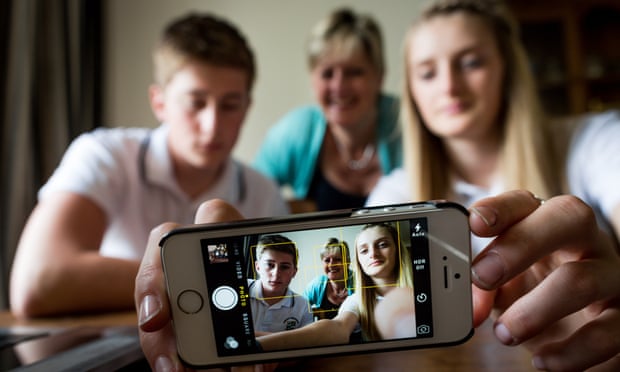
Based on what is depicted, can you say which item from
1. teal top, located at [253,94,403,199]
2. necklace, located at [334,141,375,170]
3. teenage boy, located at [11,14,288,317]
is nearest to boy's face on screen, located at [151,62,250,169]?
teenage boy, located at [11,14,288,317]

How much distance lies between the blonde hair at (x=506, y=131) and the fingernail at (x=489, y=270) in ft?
1.82

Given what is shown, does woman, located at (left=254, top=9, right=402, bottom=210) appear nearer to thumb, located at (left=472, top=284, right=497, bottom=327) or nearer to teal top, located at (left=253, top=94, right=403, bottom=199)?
teal top, located at (left=253, top=94, right=403, bottom=199)

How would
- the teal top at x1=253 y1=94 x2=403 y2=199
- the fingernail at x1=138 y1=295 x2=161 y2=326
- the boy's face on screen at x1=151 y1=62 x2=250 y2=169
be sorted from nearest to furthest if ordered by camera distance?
the fingernail at x1=138 y1=295 x2=161 y2=326, the boy's face on screen at x1=151 y1=62 x2=250 y2=169, the teal top at x1=253 y1=94 x2=403 y2=199

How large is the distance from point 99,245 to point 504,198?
26.9 inches

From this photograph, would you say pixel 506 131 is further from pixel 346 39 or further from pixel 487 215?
pixel 346 39

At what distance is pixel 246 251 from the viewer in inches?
15.1

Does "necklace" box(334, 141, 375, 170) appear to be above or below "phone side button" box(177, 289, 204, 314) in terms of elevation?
below

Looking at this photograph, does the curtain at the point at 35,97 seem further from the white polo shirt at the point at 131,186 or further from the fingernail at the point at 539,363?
the fingernail at the point at 539,363

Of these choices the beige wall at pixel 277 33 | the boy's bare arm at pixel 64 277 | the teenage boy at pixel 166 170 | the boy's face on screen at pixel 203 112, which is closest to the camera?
the boy's bare arm at pixel 64 277

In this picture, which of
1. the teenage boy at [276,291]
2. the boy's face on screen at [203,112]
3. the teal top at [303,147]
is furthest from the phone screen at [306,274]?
the teal top at [303,147]

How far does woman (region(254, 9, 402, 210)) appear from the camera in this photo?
1.52m

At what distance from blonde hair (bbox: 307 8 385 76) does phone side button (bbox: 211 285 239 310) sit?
125 cm

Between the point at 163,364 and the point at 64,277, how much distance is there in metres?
0.41

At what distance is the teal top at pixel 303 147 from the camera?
1.48 meters
